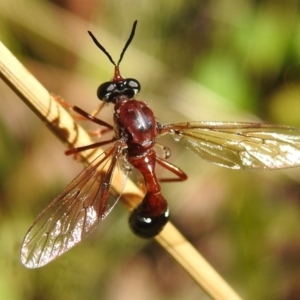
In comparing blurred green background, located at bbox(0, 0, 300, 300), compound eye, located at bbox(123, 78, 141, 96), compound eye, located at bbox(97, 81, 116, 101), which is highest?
compound eye, located at bbox(123, 78, 141, 96)

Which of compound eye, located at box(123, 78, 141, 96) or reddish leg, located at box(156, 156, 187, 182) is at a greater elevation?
compound eye, located at box(123, 78, 141, 96)

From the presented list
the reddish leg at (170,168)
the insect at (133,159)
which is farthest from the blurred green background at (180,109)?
the insect at (133,159)

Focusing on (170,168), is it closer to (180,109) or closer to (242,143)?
(242,143)

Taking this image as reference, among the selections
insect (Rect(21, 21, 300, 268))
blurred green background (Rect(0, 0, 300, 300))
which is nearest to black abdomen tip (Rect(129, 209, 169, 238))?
insect (Rect(21, 21, 300, 268))

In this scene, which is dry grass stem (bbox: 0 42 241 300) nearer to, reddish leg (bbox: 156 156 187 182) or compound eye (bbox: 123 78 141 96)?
reddish leg (bbox: 156 156 187 182)

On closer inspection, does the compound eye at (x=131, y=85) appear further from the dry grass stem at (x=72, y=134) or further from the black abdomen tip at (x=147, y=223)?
the black abdomen tip at (x=147, y=223)

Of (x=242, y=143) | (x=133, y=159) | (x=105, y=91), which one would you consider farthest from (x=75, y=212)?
(x=242, y=143)

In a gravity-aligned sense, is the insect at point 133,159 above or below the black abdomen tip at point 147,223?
above
